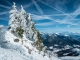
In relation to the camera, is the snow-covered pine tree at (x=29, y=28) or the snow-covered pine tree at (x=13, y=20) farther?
the snow-covered pine tree at (x=29, y=28)

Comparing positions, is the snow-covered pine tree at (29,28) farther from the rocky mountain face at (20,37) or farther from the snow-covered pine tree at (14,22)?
the snow-covered pine tree at (14,22)

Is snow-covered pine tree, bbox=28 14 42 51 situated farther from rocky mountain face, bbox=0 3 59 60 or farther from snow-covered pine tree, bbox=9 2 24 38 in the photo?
snow-covered pine tree, bbox=9 2 24 38

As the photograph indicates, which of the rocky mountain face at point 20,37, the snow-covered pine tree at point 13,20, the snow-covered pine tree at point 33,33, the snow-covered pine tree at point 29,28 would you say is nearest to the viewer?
the rocky mountain face at point 20,37

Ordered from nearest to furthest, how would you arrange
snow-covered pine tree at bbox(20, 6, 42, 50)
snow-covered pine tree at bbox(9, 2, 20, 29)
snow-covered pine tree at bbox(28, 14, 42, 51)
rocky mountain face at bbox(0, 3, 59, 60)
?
rocky mountain face at bbox(0, 3, 59, 60) < snow-covered pine tree at bbox(9, 2, 20, 29) < snow-covered pine tree at bbox(20, 6, 42, 50) < snow-covered pine tree at bbox(28, 14, 42, 51)

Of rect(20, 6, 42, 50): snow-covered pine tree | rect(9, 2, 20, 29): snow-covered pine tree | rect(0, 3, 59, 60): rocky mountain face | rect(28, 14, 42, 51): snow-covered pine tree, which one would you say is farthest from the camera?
rect(28, 14, 42, 51): snow-covered pine tree

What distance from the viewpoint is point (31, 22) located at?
207 ft

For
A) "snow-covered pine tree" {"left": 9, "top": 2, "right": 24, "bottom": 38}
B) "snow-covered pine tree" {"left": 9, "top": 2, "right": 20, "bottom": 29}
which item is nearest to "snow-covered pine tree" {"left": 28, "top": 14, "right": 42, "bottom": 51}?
"snow-covered pine tree" {"left": 9, "top": 2, "right": 24, "bottom": 38}

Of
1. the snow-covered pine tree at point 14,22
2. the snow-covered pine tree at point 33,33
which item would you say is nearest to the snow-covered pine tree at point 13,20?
the snow-covered pine tree at point 14,22

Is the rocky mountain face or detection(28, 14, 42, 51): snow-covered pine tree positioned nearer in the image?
the rocky mountain face

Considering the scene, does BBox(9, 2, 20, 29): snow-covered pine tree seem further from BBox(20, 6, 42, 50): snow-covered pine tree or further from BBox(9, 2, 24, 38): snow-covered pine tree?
BBox(20, 6, 42, 50): snow-covered pine tree

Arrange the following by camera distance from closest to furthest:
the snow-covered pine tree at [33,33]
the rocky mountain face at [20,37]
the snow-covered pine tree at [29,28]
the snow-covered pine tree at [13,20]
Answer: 1. the rocky mountain face at [20,37]
2. the snow-covered pine tree at [13,20]
3. the snow-covered pine tree at [29,28]
4. the snow-covered pine tree at [33,33]

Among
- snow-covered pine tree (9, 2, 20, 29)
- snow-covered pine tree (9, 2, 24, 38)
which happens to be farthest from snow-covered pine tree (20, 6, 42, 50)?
snow-covered pine tree (9, 2, 20, 29)

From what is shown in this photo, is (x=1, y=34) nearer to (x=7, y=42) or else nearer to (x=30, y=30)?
(x=7, y=42)

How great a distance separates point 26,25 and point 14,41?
Answer: 14701 millimetres
